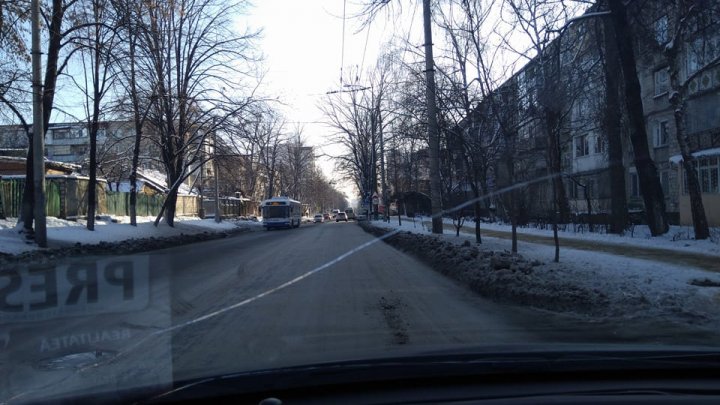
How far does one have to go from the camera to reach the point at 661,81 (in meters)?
30.5

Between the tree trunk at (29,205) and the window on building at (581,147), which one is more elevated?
the window on building at (581,147)

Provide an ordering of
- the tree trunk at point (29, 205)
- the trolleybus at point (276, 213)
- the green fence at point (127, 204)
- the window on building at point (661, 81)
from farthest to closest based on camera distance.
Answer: the trolleybus at point (276, 213) → the green fence at point (127, 204) → the window on building at point (661, 81) → the tree trunk at point (29, 205)

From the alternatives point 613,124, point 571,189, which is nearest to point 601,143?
point 613,124

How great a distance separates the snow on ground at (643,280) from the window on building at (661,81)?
67.2 feet

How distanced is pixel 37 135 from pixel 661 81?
1133 inches

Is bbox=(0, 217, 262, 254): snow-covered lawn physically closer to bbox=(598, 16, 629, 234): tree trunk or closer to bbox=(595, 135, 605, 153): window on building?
bbox=(598, 16, 629, 234): tree trunk

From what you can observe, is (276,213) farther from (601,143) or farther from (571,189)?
(601,143)

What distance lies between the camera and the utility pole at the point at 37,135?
55.9 feet

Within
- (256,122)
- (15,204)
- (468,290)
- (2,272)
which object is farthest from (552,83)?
(15,204)

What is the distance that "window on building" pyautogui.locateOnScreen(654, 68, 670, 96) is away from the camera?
29625 millimetres

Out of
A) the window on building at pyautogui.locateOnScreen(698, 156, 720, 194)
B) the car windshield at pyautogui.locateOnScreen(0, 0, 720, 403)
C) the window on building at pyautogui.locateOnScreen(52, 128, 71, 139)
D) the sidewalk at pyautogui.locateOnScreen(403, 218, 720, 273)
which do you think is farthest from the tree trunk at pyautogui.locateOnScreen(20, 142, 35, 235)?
the window on building at pyautogui.locateOnScreen(52, 128, 71, 139)

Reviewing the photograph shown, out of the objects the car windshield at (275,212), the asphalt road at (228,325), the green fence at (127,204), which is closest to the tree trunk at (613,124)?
the asphalt road at (228,325)

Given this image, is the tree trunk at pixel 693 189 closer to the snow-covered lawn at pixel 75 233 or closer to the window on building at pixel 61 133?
the snow-covered lawn at pixel 75 233

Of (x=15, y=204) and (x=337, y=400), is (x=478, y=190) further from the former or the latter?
(x=15, y=204)
